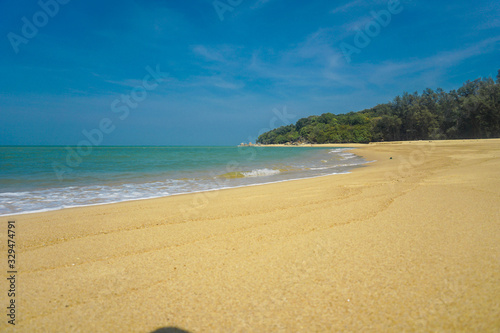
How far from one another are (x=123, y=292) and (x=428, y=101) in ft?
236

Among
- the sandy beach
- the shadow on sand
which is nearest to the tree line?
the sandy beach

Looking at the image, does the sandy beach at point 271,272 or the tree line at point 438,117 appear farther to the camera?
the tree line at point 438,117

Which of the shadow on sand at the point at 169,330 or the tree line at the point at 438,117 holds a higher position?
the tree line at the point at 438,117

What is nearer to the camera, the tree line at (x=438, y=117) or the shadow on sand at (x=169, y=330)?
the shadow on sand at (x=169, y=330)

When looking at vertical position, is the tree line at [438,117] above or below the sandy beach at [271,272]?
above

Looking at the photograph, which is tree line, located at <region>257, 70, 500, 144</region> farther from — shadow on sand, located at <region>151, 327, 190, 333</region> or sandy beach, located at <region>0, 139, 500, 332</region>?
shadow on sand, located at <region>151, 327, 190, 333</region>

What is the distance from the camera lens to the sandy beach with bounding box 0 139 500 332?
1506 millimetres

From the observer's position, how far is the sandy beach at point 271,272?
59.3 inches

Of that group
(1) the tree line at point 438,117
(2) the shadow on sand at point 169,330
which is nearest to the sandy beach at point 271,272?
(2) the shadow on sand at point 169,330

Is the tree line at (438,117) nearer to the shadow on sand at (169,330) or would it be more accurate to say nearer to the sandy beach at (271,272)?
the sandy beach at (271,272)

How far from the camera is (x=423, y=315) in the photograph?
56.7 inches

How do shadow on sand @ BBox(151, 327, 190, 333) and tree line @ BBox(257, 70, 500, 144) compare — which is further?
tree line @ BBox(257, 70, 500, 144)

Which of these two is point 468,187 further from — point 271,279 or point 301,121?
point 301,121

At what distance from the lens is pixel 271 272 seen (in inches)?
80.7
